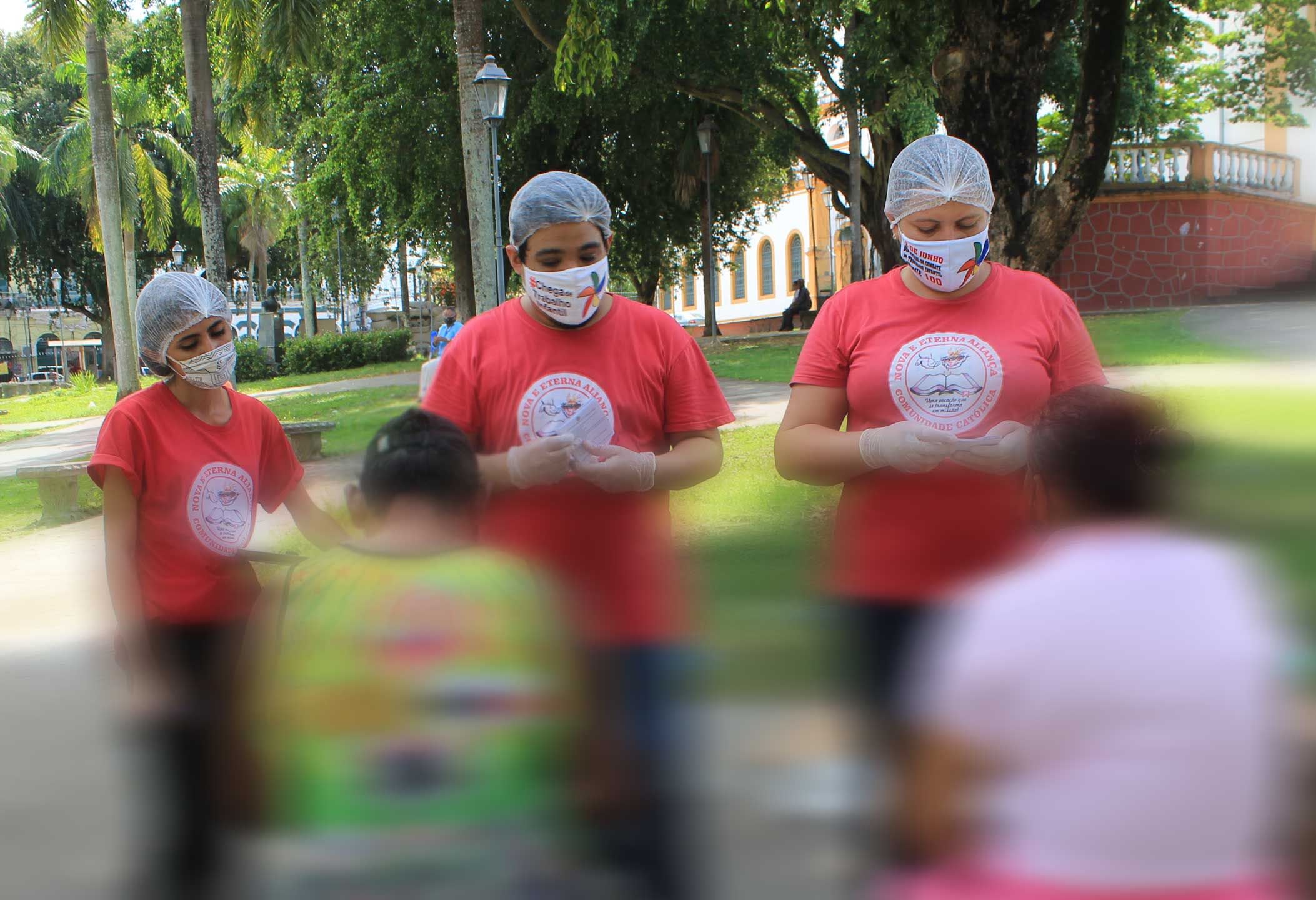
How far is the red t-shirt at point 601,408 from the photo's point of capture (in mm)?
2342

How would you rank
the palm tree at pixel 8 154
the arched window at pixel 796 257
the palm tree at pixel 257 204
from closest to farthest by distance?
the palm tree at pixel 8 154
the arched window at pixel 796 257
the palm tree at pixel 257 204

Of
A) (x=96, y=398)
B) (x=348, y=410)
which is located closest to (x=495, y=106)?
(x=348, y=410)

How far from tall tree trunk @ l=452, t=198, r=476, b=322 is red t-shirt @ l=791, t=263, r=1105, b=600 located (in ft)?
70.0

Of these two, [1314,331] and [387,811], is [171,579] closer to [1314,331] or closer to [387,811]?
[387,811]

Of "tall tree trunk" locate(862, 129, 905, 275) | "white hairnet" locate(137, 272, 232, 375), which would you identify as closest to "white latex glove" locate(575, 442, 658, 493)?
"white hairnet" locate(137, 272, 232, 375)

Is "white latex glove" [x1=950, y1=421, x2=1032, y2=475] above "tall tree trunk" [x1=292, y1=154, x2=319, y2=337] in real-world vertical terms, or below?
below

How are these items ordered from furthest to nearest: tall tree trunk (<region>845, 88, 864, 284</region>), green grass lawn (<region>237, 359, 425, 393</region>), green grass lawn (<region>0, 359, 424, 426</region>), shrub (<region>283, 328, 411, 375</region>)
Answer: shrub (<region>283, 328, 411, 375</region>)
green grass lawn (<region>237, 359, 425, 393</region>)
green grass lawn (<region>0, 359, 424, 426</region>)
tall tree trunk (<region>845, 88, 864, 284</region>)

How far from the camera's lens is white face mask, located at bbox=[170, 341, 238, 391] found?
8.82ft

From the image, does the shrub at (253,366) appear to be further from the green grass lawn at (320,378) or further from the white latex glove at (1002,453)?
the white latex glove at (1002,453)

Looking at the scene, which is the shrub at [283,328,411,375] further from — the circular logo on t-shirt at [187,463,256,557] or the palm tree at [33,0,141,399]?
the circular logo on t-shirt at [187,463,256,557]

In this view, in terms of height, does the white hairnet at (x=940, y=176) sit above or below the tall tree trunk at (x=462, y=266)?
below

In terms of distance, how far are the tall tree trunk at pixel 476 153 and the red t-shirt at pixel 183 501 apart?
928cm

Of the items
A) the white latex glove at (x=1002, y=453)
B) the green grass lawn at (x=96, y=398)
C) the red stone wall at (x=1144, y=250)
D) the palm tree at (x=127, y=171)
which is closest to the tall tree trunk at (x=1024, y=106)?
the white latex glove at (x=1002, y=453)

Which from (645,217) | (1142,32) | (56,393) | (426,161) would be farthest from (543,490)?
(56,393)
